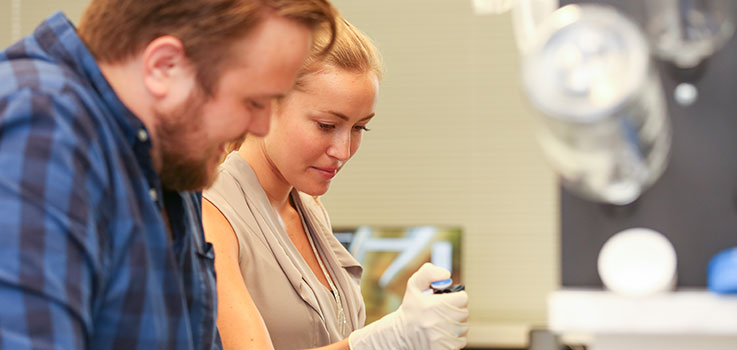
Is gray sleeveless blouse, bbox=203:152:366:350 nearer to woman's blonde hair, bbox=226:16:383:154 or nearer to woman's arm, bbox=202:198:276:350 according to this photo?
woman's arm, bbox=202:198:276:350

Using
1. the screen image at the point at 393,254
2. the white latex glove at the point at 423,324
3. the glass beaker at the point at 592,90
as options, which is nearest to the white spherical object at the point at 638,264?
the glass beaker at the point at 592,90

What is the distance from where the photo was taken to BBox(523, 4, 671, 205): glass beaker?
0.59 m

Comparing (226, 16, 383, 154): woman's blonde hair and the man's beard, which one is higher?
(226, 16, 383, 154): woman's blonde hair

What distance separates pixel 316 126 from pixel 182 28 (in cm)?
61

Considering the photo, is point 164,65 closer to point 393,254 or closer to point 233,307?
point 233,307

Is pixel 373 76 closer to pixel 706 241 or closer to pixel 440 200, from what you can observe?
pixel 706 241

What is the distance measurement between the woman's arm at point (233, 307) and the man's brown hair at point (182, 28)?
459 mm

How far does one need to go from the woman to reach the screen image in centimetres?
211

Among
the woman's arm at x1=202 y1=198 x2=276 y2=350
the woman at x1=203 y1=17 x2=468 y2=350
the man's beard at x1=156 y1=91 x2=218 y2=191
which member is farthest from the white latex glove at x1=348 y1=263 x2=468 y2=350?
the man's beard at x1=156 y1=91 x2=218 y2=191

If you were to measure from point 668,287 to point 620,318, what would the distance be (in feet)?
0.18

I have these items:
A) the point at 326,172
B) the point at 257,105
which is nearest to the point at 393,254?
the point at 326,172

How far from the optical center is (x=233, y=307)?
1.38 meters

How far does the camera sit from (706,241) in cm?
79

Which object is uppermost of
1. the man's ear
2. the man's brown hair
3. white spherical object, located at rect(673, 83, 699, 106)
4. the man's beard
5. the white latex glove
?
the man's brown hair
